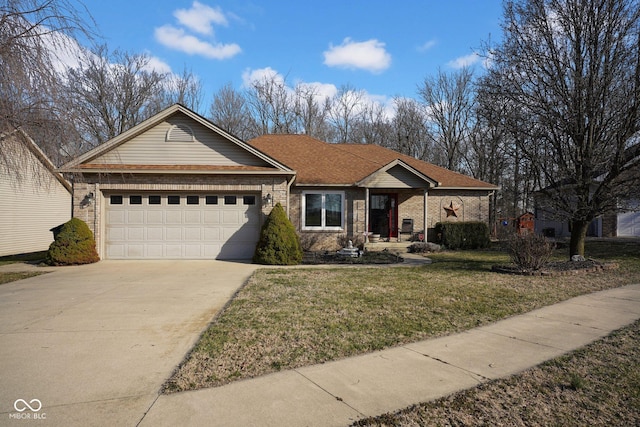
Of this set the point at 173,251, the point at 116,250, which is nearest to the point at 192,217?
the point at 173,251

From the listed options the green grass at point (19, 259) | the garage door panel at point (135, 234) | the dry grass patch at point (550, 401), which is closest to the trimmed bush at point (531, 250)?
the dry grass patch at point (550, 401)

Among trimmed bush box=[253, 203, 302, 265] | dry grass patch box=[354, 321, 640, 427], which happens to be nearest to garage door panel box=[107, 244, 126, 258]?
trimmed bush box=[253, 203, 302, 265]

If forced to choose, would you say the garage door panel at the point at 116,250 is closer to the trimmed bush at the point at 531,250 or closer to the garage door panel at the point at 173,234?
the garage door panel at the point at 173,234

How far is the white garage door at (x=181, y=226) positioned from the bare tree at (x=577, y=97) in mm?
9293

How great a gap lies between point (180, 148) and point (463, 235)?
41.1 ft

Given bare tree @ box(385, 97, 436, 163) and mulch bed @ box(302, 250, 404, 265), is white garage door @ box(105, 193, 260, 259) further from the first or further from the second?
bare tree @ box(385, 97, 436, 163)

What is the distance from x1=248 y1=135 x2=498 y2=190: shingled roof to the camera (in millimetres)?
17391

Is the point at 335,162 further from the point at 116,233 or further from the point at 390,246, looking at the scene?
the point at 116,233

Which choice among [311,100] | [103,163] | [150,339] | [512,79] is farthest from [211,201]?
[311,100]

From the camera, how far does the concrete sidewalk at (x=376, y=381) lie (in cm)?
328

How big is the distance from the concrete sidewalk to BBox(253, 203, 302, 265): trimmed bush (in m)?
7.60

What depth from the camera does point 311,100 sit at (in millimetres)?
36750

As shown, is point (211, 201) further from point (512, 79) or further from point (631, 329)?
point (631, 329)

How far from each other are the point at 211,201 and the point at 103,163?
12.4 ft
